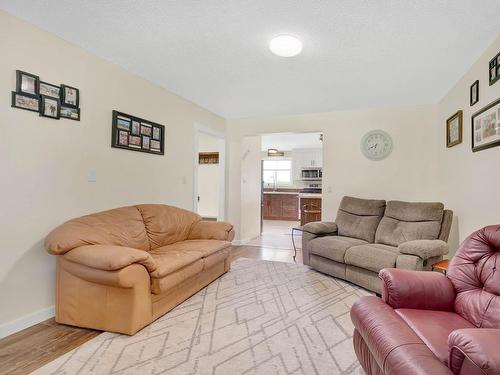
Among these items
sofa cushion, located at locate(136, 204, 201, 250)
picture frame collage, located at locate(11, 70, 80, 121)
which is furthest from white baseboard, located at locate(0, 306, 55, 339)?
picture frame collage, located at locate(11, 70, 80, 121)

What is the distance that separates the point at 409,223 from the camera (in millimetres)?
3506

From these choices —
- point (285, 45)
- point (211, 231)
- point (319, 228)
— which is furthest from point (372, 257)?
point (285, 45)

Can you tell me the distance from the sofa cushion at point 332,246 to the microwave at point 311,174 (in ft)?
19.0

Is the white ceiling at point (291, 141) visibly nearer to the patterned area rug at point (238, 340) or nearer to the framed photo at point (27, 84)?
the patterned area rug at point (238, 340)

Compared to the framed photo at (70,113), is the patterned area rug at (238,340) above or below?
below

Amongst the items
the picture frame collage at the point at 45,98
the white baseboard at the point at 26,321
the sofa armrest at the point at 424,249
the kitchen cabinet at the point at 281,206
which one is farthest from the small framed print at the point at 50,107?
the kitchen cabinet at the point at 281,206

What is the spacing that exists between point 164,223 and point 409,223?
293 centimetres

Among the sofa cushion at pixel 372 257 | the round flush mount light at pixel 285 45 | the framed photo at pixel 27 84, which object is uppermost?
the round flush mount light at pixel 285 45

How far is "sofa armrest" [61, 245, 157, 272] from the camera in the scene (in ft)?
6.57

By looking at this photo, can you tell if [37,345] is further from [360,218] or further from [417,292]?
[360,218]

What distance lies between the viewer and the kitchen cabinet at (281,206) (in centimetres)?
918

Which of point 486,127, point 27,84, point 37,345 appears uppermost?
point 27,84

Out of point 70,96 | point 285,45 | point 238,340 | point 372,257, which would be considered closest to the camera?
point 238,340

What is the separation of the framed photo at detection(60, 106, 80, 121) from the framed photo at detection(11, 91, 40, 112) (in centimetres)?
21
